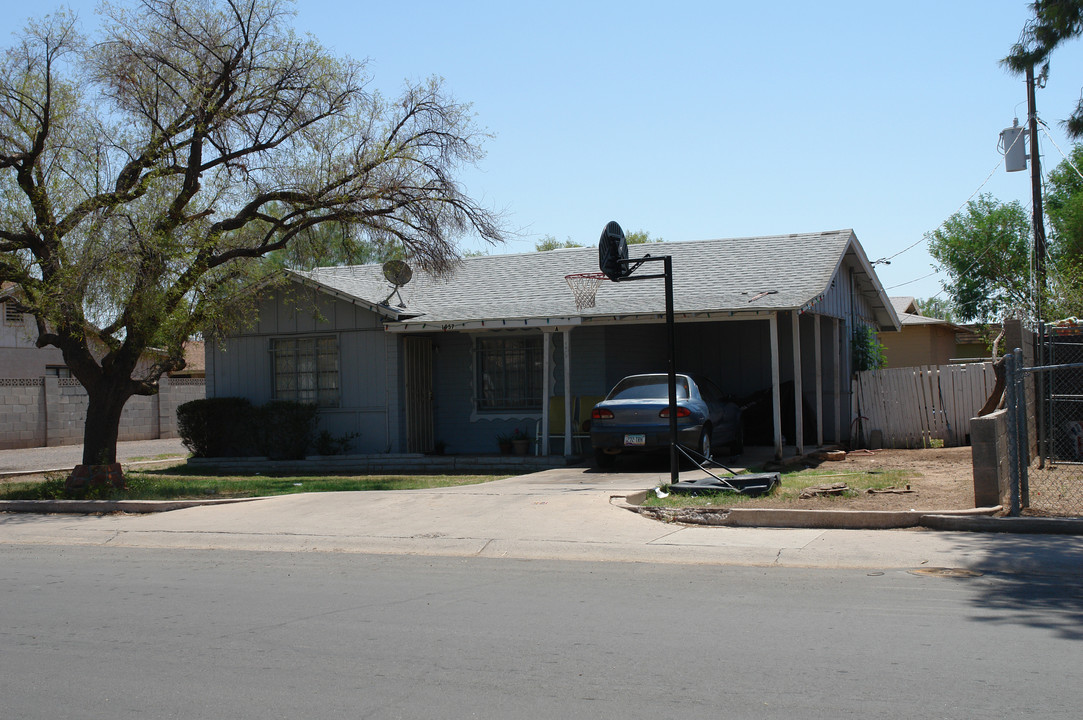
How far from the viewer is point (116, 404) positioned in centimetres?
1475

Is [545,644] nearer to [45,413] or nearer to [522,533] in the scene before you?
[522,533]

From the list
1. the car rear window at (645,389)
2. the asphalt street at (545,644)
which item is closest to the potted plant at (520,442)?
the car rear window at (645,389)

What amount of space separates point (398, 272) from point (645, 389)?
6.02 meters

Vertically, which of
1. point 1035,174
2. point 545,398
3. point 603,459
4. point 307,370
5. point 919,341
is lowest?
point 603,459

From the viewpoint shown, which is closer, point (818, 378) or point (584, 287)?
point (818, 378)

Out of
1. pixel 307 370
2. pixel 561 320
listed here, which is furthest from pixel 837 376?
pixel 307 370

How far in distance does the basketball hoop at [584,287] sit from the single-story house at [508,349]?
0.17 m

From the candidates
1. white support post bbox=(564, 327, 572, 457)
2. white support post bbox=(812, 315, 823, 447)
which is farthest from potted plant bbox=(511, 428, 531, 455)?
white support post bbox=(812, 315, 823, 447)

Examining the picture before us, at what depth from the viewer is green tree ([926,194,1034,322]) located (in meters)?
37.7

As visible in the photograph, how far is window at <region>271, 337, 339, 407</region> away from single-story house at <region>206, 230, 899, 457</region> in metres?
0.03

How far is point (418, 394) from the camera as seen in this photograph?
18891mm

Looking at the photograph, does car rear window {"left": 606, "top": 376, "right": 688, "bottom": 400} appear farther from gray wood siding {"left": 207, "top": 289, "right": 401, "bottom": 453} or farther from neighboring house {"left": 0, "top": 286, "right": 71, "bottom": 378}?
neighboring house {"left": 0, "top": 286, "right": 71, "bottom": 378}

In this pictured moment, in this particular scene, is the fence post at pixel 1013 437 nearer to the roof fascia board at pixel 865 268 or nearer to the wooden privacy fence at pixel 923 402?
the roof fascia board at pixel 865 268

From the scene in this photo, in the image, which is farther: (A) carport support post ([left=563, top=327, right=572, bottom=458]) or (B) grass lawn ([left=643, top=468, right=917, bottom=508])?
(A) carport support post ([left=563, top=327, right=572, bottom=458])
